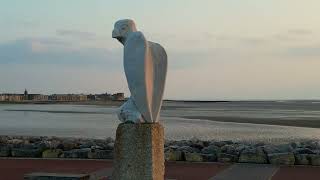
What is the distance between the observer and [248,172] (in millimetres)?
14617

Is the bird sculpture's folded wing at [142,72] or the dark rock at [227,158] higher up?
the bird sculpture's folded wing at [142,72]

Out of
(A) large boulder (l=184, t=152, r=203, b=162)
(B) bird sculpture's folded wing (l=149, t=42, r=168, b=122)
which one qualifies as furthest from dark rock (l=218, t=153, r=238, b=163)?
(B) bird sculpture's folded wing (l=149, t=42, r=168, b=122)

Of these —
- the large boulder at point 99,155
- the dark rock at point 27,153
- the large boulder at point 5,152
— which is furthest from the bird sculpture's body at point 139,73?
the large boulder at point 5,152

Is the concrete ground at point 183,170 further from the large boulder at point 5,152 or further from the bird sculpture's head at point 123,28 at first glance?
the bird sculpture's head at point 123,28

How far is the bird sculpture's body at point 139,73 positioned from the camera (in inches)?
362

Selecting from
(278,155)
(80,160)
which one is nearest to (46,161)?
(80,160)

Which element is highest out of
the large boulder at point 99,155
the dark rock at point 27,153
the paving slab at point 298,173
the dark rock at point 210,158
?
the dark rock at point 27,153

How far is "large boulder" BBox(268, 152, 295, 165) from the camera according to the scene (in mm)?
16312

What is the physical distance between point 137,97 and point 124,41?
925mm

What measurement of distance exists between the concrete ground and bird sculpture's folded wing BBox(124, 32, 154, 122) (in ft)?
14.1

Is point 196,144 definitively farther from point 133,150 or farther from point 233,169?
point 133,150

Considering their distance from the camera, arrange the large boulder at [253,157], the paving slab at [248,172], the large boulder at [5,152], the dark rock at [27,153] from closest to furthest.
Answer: the paving slab at [248,172] → the large boulder at [253,157] → the dark rock at [27,153] → the large boulder at [5,152]

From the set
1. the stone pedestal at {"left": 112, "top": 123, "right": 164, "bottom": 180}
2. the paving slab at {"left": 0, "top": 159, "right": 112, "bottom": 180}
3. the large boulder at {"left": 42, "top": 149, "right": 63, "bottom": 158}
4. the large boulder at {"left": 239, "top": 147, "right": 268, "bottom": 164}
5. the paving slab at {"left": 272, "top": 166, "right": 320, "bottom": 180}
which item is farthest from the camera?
the large boulder at {"left": 42, "top": 149, "right": 63, "bottom": 158}

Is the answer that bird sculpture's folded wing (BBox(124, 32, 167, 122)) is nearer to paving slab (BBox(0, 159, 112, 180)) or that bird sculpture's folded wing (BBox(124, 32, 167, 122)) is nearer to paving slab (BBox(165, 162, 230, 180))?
paving slab (BBox(165, 162, 230, 180))
